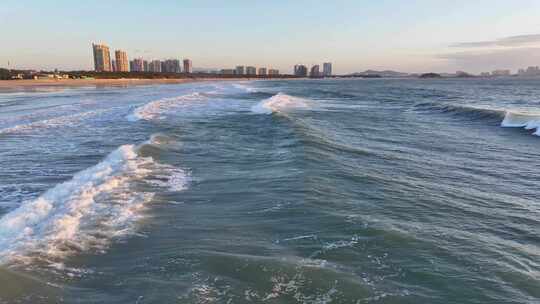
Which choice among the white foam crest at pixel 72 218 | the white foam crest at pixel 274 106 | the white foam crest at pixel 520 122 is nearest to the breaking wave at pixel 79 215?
the white foam crest at pixel 72 218

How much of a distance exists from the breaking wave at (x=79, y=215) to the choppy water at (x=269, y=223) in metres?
0.04

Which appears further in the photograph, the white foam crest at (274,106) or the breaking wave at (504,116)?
the white foam crest at (274,106)

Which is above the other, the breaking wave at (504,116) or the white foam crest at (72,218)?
the white foam crest at (72,218)

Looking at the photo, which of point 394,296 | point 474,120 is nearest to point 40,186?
point 394,296

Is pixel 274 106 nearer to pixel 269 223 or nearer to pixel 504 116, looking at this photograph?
pixel 504 116

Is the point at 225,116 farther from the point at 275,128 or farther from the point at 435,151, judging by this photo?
the point at 435,151

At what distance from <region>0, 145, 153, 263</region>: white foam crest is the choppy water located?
4 cm

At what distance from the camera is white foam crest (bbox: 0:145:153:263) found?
6746 millimetres

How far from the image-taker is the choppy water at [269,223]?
5.54m

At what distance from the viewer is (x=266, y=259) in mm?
6238

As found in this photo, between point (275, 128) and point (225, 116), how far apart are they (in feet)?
24.0

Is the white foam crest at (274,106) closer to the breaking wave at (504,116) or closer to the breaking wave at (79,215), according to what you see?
the breaking wave at (504,116)

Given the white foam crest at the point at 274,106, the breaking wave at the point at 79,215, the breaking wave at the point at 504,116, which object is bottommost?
the white foam crest at the point at 274,106

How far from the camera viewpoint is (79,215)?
821 centimetres
